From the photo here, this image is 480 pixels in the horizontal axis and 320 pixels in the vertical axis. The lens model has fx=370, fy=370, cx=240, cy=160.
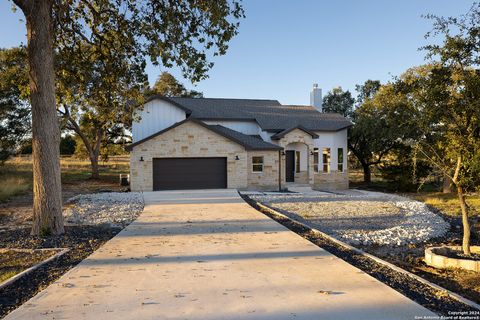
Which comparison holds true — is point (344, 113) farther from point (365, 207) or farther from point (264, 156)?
point (365, 207)

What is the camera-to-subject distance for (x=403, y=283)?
5.84m

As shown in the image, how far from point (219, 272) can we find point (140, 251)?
238cm

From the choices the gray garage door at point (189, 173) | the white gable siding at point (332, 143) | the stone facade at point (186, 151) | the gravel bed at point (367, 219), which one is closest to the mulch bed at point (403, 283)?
the gravel bed at point (367, 219)

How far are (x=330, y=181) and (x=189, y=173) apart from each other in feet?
37.1

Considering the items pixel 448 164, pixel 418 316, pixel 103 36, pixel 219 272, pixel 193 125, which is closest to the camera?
pixel 418 316

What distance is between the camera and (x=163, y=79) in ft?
152

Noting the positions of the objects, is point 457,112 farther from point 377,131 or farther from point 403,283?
point 377,131

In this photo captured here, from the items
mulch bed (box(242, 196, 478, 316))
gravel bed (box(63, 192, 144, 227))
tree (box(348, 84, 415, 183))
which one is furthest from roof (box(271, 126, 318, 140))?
mulch bed (box(242, 196, 478, 316))

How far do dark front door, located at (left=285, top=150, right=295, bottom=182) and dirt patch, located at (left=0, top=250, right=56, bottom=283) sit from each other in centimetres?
2089

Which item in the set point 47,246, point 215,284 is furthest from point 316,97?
point 215,284

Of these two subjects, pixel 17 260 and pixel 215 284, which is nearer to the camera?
pixel 215 284

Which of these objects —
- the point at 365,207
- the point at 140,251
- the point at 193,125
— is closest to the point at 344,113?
the point at 193,125

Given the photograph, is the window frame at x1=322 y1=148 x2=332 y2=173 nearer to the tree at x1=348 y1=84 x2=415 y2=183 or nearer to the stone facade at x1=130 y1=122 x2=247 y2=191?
the tree at x1=348 y1=84 x2=415 y2=183

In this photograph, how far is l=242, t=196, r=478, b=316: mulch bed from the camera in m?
4.89
